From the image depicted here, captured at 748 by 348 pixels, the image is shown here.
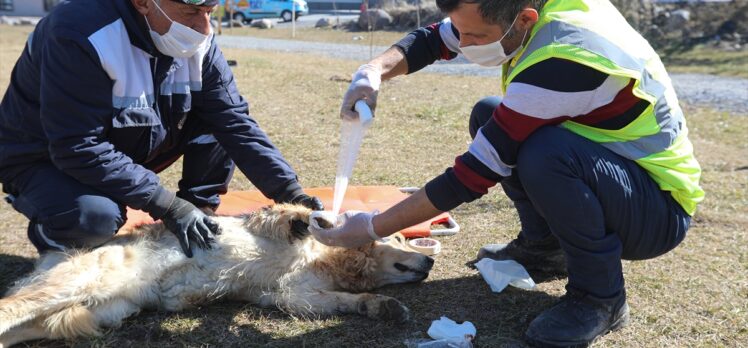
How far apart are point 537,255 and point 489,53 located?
3.70 ft

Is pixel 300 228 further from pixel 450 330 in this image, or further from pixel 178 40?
pixel 178 40

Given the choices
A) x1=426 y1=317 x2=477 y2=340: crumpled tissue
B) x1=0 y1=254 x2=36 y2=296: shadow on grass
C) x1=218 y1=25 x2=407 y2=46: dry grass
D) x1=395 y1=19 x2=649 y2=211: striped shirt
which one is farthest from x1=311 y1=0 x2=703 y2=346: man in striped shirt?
x1=218 y1=25 x2=407 y2=46: dry grass

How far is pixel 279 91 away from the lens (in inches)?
360

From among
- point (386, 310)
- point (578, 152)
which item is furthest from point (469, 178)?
point (386, 310)

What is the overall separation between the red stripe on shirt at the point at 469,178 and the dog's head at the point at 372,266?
882 millimetres

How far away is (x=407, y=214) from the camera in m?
2.71

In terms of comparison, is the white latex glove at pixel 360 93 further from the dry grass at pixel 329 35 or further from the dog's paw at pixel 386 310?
the dry grass at pixel 329 35

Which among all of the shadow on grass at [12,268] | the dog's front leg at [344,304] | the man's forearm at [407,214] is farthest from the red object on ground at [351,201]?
the man's forearm at [407,214]

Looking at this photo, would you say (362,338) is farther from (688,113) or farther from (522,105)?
(688,113)

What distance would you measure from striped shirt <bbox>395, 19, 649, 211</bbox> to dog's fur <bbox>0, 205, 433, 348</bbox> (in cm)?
68

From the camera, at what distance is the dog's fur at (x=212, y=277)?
2775mm

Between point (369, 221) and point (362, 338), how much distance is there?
19.3 inches

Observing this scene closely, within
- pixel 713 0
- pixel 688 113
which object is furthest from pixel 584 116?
pixel 713 0

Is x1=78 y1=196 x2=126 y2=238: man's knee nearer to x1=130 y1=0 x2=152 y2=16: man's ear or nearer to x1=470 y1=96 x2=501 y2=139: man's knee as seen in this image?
x1=130 y1=0 x2=152 y2=16: man's ear
